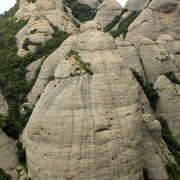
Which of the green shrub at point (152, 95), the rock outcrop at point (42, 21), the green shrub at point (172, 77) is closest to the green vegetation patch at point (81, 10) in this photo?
the rock outcrop at point (42, 21)

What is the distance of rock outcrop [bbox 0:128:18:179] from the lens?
1171 inches

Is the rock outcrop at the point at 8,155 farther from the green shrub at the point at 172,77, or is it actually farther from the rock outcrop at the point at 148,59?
the green shrub at the point at 172,77

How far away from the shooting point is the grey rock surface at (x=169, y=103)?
43.6 m

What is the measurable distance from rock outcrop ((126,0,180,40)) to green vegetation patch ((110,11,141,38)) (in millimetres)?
3312

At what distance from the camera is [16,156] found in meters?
31.3

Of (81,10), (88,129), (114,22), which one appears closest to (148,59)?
(114,22)

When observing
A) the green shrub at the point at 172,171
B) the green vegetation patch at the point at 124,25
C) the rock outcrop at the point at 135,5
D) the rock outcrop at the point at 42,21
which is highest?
the rock outcrop at the point at 42,21

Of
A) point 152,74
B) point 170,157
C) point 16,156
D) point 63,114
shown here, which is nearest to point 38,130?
point 63,114

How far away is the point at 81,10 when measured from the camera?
78438mm

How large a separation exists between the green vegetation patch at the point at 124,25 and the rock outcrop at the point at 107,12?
234 inches

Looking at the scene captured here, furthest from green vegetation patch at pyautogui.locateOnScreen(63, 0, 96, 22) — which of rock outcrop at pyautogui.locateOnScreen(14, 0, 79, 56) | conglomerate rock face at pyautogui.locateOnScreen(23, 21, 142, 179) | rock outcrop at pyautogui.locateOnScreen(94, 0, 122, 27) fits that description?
conglomerate rock face at pyautogui.locateOnScreen(23, 21, 142, 179)

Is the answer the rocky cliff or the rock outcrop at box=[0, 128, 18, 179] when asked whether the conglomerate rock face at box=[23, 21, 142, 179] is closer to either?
the rocky cliff

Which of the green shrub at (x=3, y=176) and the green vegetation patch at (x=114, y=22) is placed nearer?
the green shrub at (x=3, y=176)

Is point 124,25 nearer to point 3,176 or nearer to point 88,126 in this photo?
point 88,126
